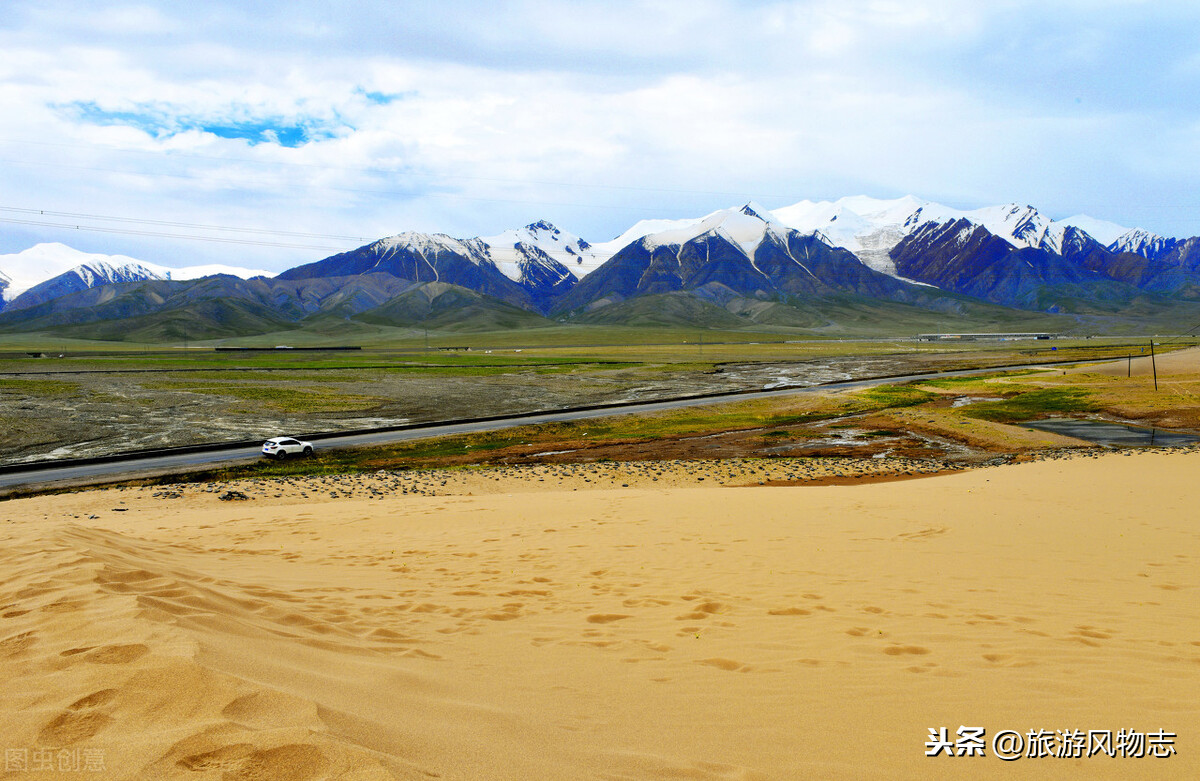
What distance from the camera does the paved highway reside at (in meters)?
32.7

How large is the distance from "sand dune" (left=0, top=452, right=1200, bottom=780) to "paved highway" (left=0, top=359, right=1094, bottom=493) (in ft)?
82.4

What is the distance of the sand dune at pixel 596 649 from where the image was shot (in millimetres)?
4500

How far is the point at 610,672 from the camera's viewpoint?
6707mm

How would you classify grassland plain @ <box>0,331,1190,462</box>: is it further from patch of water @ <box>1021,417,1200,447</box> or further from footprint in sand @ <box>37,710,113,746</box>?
footprint in sand @ <box>37,710,113,746</box>

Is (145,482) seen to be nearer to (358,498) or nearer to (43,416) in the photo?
(358,498)

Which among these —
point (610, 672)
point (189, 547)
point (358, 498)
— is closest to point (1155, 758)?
point (610, 672)

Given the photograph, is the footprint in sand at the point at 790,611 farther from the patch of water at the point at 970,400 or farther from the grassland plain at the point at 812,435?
the patch of water at the point at 970,400

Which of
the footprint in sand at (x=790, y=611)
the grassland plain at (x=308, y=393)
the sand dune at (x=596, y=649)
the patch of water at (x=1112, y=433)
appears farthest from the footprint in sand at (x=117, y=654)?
the patch of water at (x=1112, y=433)

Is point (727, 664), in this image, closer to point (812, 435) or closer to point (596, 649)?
point (596, 649)

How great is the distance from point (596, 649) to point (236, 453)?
3920cm

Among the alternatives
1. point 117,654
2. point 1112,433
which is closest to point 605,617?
point 117,654

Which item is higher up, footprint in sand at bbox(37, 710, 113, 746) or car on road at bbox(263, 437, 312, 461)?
footprint in sand at bbox(37, 710, 113, 746)

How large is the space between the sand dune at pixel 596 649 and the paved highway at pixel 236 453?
82.4 ft

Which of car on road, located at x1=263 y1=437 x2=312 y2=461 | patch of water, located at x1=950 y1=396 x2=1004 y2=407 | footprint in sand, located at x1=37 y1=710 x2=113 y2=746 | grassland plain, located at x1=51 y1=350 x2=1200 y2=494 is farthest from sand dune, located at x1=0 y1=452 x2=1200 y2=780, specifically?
patch of water, located at x1=950 y1=396 x2=1004 y2=407
